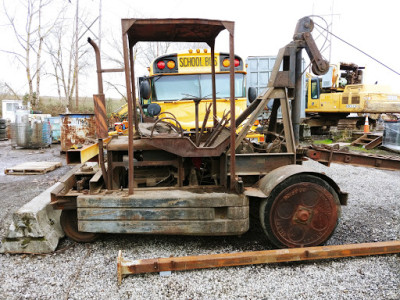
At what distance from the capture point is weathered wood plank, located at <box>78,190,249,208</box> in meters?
3.16

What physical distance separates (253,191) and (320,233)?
882 millimetres

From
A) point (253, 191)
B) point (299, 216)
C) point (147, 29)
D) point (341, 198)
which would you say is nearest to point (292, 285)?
point (299, 216)

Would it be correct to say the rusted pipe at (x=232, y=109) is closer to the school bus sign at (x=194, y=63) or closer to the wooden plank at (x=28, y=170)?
the school bus sign at (x=194, y=63)

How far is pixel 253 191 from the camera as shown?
3297 mm

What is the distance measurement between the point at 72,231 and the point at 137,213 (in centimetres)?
99

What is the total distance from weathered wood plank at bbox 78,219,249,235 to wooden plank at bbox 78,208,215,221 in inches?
1.8

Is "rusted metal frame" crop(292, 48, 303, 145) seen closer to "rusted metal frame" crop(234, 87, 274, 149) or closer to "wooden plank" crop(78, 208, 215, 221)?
"rusted metal frame" crop(234, 87, 274, 149)

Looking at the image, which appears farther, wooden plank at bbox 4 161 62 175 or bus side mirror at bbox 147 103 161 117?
wooden plank at bbox 4 161 62 175

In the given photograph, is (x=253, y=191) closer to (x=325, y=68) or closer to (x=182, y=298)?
(x=182, y=298)

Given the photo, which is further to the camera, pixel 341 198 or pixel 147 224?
pixel 341 198

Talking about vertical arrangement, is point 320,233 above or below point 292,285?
above

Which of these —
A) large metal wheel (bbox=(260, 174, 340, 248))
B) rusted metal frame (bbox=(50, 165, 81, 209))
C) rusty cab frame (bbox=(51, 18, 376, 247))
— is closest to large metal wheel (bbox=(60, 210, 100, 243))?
rusty cab frame (bbox=(51, 18, 376, 247))

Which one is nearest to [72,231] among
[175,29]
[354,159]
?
[175,29]

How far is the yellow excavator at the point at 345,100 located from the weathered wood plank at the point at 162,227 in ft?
38.6
